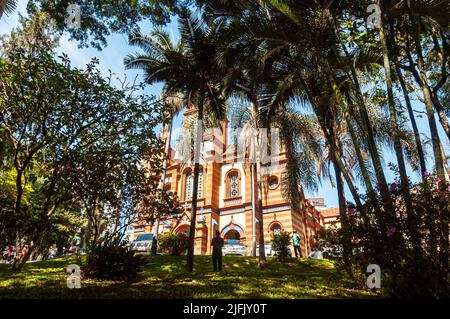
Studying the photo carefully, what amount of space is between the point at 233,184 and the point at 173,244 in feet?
43.3

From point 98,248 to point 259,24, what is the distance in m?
8.32

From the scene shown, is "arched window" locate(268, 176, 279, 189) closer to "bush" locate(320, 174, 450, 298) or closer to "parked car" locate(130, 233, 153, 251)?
"parked car" locate(130, 233, 153, 251)

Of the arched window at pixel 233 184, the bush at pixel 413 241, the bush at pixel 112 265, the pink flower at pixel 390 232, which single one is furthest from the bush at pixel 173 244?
the pink flower at pixel 390 232

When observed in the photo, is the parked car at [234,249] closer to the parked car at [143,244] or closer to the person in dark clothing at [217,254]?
the parked car at [143,244]

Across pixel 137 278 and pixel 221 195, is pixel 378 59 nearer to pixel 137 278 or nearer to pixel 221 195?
pixel 137 278

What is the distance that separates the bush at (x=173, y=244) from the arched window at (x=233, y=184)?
38.8ft

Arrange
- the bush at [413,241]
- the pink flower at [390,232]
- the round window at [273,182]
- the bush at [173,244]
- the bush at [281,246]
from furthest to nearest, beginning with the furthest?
the round window at [273,182]
the bush at [173,244]
the bush at [281,246]
the pink flower at [390,232]
the bush at [413,241]

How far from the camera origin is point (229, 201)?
95.8 feet

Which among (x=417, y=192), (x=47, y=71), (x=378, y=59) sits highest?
(x=378, y=59)

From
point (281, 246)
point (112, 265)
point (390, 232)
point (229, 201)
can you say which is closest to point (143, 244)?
point (281, 246)

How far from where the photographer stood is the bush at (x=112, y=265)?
8969 millimetres

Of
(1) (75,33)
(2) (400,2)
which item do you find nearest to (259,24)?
(2) (400,2)

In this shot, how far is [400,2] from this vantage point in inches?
322

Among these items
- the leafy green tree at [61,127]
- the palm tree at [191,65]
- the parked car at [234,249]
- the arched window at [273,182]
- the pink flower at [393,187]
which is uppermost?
the palm tree at [191,65]
